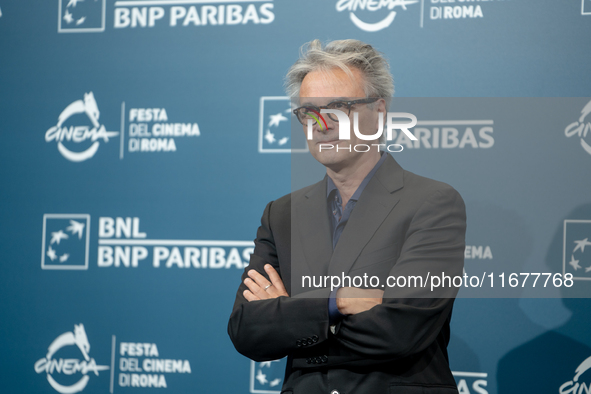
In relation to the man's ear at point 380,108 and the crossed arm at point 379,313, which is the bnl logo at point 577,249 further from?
the man's ear at point 380,108

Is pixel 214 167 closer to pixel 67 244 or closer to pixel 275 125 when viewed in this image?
pixel 275 125

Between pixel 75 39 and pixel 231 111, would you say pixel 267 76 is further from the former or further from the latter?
pixel 75 39

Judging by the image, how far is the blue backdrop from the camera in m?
2.60

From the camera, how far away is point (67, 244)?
3.24 metres

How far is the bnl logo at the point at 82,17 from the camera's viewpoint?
10.7ft

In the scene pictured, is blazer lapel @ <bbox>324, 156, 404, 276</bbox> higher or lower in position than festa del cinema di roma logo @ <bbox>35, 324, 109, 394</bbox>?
higher

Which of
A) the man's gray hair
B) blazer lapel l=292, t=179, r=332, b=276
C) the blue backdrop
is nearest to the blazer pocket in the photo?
blazer lapel l=292, t=179, r=332, b=276

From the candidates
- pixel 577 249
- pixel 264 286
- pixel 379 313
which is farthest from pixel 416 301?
pixel 577 249

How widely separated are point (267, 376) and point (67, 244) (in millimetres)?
1457

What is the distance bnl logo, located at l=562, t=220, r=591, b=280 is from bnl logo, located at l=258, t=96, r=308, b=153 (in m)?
1.50

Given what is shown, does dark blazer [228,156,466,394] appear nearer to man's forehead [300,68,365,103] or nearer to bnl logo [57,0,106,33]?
man's forehead [300,68,365,103]

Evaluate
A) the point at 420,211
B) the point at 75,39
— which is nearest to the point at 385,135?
the point at 420,211

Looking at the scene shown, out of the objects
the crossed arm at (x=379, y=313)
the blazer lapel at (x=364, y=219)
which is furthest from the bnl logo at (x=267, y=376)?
the blazer lapel at (x=364, y=219)

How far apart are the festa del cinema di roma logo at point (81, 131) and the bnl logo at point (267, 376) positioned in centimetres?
162
